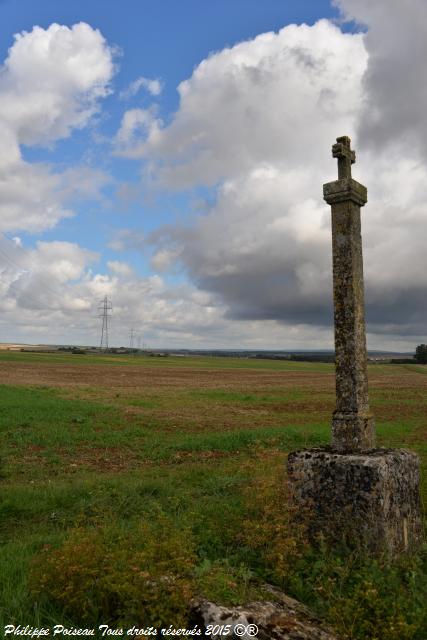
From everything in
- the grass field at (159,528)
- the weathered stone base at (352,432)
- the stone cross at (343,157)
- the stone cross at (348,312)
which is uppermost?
the stone cross at (343,157)

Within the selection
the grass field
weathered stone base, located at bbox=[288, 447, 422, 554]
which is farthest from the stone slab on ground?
weathered stone base, located at bbox=[288, 447, 422, 554]

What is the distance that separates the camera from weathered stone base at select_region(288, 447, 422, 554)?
17.9 ft

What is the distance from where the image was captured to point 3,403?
69.8 feet

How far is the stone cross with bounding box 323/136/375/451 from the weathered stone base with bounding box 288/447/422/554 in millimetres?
447

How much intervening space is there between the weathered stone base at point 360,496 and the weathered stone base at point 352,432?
28cm

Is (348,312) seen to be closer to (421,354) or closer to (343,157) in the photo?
(343,157)

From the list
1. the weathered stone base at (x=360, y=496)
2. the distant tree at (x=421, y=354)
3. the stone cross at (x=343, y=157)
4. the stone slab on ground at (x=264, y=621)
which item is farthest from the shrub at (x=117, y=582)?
the distant tree at (x=421, y=354)

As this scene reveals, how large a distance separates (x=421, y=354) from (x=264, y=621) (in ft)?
393

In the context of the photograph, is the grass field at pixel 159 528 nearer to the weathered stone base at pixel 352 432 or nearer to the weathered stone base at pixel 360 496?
the weathered stone base at pixel 360 496

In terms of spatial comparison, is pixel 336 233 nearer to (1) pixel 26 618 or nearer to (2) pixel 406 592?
(2) pixel 406 592

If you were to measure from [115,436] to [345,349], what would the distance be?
1038 centimetres

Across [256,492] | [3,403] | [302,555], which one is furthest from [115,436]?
[302,555]

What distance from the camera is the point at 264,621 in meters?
3.73

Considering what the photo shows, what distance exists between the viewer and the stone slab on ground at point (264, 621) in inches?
143
